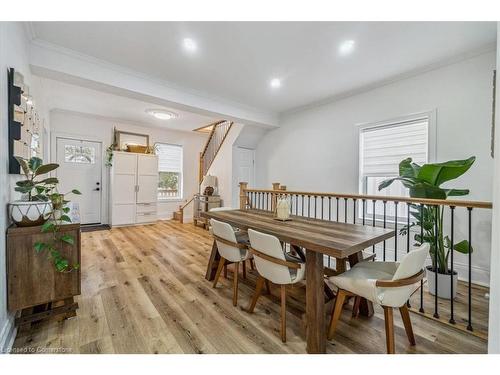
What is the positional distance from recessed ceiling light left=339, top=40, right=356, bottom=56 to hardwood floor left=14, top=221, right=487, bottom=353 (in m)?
2.83

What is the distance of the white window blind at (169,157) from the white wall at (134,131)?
0.49ft

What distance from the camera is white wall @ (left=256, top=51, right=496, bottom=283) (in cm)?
265

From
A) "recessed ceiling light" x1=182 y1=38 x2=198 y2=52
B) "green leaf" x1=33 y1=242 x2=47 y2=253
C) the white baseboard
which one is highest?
"recessed ceiling light" x1=182 y1=38 x2=198 y2=52

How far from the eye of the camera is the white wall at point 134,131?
516cm

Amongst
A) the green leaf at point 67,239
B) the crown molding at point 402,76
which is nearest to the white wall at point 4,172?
the green leaf at point 67,239

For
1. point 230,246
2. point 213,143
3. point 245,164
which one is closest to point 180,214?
point 213,143

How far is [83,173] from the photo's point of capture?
213 inches

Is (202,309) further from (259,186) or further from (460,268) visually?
(259,186)

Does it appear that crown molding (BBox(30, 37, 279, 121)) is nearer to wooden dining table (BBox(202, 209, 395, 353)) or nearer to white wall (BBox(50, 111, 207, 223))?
wooden dining table (BBox(202, 209, 395, 353))

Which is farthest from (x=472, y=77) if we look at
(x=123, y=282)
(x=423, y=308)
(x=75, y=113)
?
(x=75, y=113)

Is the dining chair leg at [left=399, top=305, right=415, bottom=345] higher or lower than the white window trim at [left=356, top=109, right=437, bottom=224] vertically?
lower

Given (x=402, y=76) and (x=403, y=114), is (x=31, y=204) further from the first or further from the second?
(x=402, y=76)

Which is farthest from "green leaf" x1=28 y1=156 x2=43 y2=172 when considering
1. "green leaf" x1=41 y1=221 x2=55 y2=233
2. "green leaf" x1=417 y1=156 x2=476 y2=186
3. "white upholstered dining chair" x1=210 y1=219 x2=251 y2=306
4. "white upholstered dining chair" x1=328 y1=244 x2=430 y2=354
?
"green leaf" x1=417 y1=156 x2=476 y2=186

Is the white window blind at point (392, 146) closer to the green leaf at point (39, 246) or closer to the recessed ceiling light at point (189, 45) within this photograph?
the recessed ceiling light at point (189, 45)
